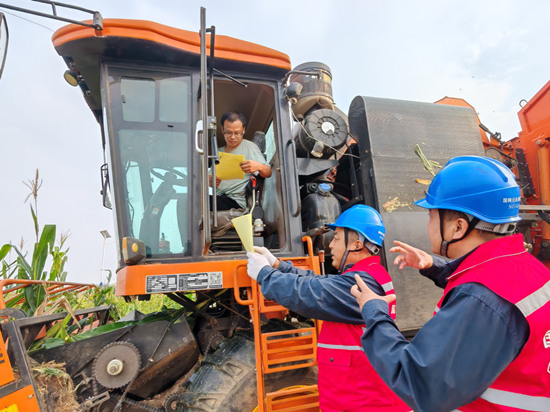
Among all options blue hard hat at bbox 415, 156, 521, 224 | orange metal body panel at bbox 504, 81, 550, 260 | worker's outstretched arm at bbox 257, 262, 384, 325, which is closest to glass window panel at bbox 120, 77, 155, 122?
worker's outstretched arm at bbox 257, 262, 384, 325

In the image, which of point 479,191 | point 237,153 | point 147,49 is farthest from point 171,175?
point 479,191

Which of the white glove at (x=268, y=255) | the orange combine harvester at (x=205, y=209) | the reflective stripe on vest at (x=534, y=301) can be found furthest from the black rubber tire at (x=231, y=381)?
the reflective stripe on vest at (x=534, y=301)

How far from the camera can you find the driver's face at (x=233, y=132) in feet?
10.2

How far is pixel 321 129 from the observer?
3115 millimetres

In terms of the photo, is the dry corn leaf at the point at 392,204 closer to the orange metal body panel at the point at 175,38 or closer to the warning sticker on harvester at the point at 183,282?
the orange metal body panel at the point at 175,38

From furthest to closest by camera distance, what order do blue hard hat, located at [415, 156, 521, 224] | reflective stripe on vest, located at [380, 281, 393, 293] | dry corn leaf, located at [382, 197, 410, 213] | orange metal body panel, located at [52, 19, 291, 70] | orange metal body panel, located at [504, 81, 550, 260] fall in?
orange metal body panel, located at [504, 81, 550, 260], dry corn leaf, located at [382, 197, 410, 213], orange metal body panel, located at [52, 19, 291, 70], reflective stripe on vest, located at [380, 281, 393, 293], blue hard hat, located at [415, 156, 521, 224]

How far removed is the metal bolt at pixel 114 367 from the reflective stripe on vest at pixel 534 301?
7.57 ft

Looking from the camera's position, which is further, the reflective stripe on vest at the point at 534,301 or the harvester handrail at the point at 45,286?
the harvester handrail at the point at 45,286

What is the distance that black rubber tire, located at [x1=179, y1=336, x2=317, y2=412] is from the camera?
7.35 feet

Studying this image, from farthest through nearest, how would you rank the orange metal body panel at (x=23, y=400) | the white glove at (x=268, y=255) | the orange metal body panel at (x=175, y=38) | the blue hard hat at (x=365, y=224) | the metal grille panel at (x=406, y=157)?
1. the metal grille panel at (x=406, y=157)
2. the orange metal body panel at (x=175, y=38)
3. the white glove at (x=268, y=255)
4. the blue hard hat at (x=365, y=224)
5. the orange metal body panel at (x=23, y=400)

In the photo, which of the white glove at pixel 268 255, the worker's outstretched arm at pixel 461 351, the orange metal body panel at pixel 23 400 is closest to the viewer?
the worker's outstretched arm at pixel 461 351

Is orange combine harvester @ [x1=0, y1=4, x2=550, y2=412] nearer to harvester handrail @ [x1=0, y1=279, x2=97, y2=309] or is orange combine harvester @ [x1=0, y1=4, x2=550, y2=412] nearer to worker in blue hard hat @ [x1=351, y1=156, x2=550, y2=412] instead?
harvester handrail @ [x1=0, y1=279, x2=97, y2=309]

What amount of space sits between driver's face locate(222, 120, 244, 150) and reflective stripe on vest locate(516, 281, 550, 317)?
2525mm

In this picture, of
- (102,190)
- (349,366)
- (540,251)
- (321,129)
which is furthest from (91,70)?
(540,251)
